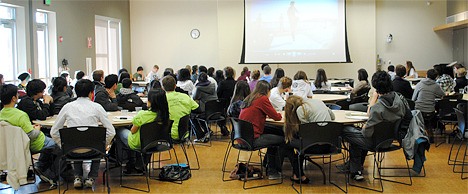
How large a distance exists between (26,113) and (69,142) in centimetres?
67

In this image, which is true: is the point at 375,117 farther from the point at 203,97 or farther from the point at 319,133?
the point at 203,97

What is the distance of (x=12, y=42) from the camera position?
10.2 meters

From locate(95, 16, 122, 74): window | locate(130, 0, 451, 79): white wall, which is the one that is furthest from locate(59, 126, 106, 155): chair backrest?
locate(130, 0, 451, 79): white wall

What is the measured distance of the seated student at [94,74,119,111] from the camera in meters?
6.22

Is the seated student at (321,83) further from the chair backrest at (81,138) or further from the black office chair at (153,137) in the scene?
the chair backrest at (81,138)

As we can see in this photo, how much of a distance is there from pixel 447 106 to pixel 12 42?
8.28 meters

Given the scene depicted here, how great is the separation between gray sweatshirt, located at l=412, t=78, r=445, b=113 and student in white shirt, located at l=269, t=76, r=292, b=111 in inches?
92.8

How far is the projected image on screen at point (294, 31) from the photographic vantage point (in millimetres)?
13523

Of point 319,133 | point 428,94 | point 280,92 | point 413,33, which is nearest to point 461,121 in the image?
point 428,94

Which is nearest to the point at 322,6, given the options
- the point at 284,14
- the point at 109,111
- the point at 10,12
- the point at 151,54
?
the point at 284,14

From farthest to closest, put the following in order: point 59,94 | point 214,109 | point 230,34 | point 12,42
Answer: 1. point 230,34
2. point 12,42
3. point 214,109
4. point 59,94

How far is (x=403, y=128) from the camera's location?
18.2 feet

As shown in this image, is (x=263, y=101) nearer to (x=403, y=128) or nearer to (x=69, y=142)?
(x=403, y=128)

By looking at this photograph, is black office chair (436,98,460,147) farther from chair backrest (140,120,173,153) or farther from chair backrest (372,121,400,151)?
chair backrest (140,120,173,153)
